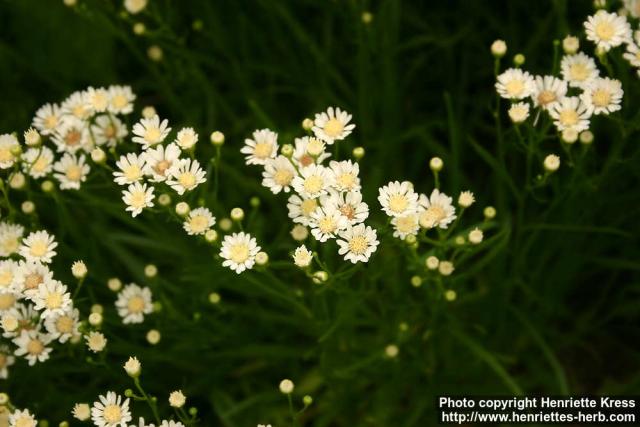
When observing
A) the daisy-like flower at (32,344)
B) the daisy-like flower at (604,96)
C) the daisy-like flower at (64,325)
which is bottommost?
the daisy-like flower at (32,344)

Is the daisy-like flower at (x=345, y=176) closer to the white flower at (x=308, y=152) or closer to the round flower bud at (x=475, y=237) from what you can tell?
the white flower at (x=308, y=152)

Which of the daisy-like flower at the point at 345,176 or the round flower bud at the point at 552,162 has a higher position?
the round flower bud at the point at 552,162

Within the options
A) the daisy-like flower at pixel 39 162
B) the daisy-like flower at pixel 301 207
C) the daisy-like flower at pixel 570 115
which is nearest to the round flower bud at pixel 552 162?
the daisy-like flower at pixel 570 115

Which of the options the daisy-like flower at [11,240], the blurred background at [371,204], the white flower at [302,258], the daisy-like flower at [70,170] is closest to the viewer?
the white flower at [302,258]

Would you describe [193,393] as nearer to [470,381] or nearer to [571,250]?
[470,381]

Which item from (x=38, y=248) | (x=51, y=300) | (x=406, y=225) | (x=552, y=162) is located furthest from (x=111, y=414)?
(x=552, y=162)

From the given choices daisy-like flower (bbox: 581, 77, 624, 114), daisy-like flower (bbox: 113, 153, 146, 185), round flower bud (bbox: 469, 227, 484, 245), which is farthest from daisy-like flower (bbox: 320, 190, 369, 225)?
daisy-like flower (bbox: 581, 77, 624, 114)

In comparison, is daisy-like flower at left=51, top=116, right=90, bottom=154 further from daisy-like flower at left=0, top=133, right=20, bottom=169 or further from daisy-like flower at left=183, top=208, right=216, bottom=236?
daisy-like flower at left=183, top=208, right=216, bottom=236

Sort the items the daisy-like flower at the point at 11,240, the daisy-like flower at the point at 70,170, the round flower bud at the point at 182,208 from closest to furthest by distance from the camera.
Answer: the round flower bud at the point at 182,208, the daisy-like flower at the point at 11,240, the daisy-like flower at the point at 70,170
